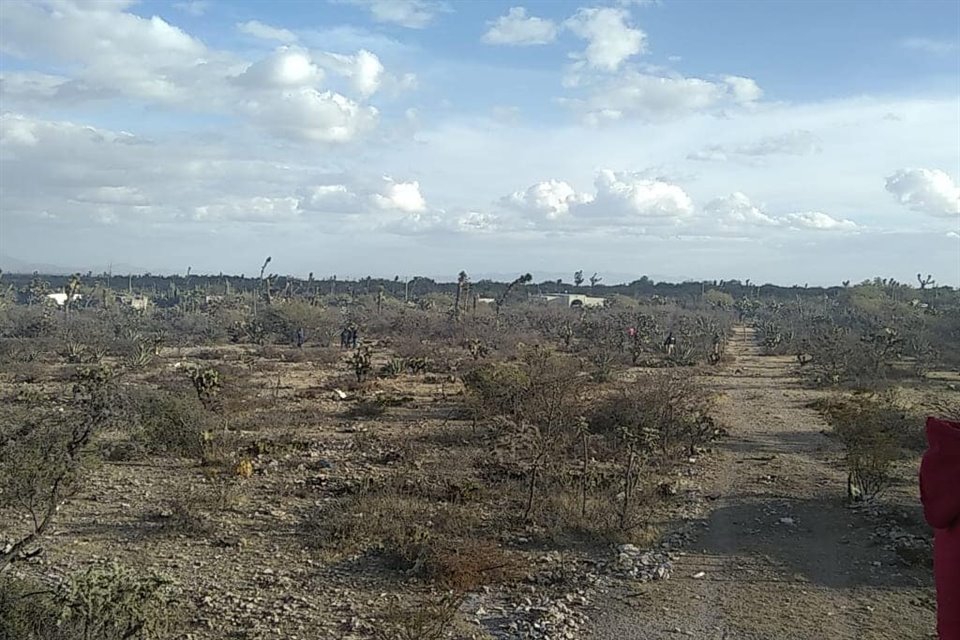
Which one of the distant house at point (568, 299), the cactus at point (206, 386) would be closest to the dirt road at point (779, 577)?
the cactus at point (206, 386)

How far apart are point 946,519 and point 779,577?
8.35 m

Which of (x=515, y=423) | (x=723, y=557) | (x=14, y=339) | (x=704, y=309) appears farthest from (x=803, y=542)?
(x=704, y=309)

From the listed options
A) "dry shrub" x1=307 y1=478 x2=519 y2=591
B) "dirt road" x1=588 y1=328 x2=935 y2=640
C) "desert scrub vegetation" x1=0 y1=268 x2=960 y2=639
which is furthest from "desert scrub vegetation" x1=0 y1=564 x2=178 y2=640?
"dirt road" x1=588 y1=328 x2=935 y2=640

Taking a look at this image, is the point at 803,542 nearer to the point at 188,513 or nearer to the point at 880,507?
the point at 880,507

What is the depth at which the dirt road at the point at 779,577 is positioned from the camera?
8.06m

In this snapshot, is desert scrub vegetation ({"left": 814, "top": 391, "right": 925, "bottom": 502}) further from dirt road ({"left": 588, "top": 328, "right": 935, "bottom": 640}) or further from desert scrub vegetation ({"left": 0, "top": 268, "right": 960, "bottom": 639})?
dirt road ({"left": 588, "top": 328, "right": 935, "bottom": 640})

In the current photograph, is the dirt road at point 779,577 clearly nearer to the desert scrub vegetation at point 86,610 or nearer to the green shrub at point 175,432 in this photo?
the desert scrub vegetation at point 86,610

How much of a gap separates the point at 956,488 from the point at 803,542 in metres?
9.81

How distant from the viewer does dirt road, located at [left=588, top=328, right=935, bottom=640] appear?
8062mm

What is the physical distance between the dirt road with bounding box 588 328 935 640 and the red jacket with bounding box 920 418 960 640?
647cm

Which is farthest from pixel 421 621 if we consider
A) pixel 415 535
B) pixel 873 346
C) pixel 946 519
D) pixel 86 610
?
pixel 873 346

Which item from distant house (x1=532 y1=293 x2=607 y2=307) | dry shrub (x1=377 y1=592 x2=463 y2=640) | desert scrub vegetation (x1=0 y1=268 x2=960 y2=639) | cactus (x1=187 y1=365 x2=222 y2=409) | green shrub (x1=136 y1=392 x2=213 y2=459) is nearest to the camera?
dry shrub (x1=377 y1=592 x2=463 y2=640)

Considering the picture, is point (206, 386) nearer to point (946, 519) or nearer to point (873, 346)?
point (946, 519)

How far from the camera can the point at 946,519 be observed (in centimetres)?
191
